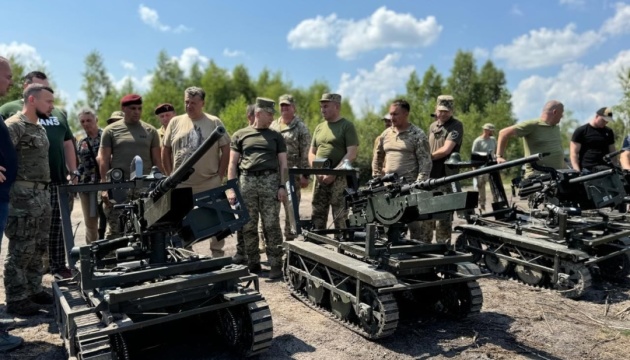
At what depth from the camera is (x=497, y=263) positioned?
780 centimetres

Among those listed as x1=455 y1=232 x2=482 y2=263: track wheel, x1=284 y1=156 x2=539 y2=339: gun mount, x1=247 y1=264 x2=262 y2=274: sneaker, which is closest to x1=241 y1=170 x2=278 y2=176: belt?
x1=284 y1=156 x2=539 y2=339: gun mount

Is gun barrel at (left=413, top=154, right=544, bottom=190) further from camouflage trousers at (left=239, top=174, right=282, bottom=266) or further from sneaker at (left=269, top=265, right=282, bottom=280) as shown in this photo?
sneaker at (left=269, top=265, right=282, bottom=280)

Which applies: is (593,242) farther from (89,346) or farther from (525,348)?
(89,346)

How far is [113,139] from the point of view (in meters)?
7.08

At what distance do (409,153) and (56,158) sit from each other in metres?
4.45

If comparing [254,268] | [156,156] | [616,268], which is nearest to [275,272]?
[254,268]

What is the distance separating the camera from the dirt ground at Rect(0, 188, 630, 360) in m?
4.85

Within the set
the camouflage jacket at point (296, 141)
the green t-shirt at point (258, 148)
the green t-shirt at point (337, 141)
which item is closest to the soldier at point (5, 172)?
the green t-shirt at point (258, 148)

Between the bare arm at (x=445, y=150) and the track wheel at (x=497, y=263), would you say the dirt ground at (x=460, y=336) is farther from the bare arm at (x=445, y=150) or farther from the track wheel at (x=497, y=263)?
the bare arm at (x=445, y=150)

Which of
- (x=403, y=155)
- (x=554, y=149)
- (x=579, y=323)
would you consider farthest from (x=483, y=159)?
(x=579, y=323)

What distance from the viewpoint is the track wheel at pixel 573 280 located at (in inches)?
255

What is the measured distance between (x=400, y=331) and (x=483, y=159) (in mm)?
3023

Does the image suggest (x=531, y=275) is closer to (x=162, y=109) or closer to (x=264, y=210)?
(x=264, y=210)

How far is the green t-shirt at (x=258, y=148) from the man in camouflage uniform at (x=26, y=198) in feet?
7.88
